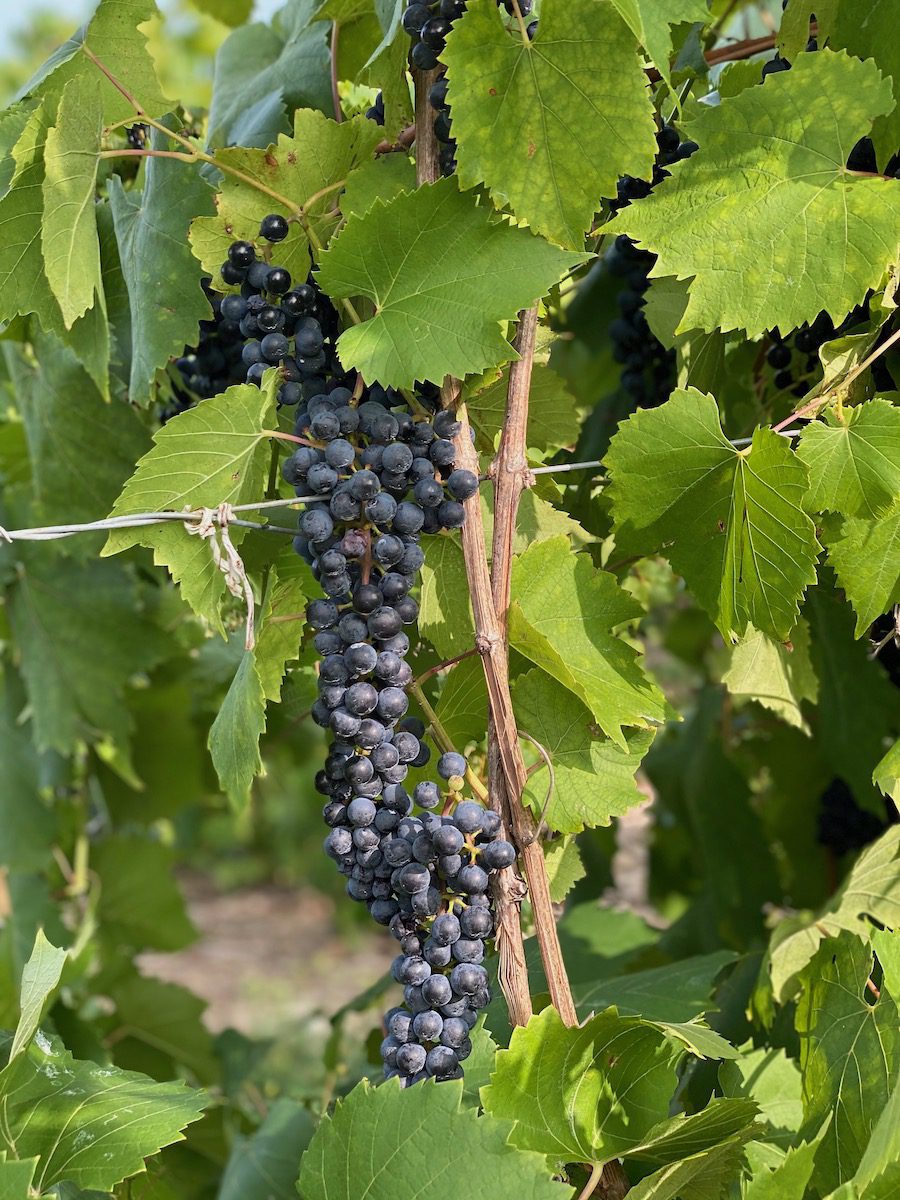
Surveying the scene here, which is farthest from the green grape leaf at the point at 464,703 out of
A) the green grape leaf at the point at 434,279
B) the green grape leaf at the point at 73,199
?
the green grape leaf at the point at 73,199

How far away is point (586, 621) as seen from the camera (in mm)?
1060

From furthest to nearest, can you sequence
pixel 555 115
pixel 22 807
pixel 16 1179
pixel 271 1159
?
pixel 22 807 → pixel 271 1159 → pixel 555 115 → pixel 16 1179

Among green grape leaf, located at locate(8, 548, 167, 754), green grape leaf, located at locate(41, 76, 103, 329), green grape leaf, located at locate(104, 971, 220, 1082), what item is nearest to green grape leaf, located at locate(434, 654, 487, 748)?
green grape leaf, located at locate(41, 76, 103, 329)

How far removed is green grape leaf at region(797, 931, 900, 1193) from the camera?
A: 1.01 m

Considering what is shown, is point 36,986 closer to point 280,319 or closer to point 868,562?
point 280,319

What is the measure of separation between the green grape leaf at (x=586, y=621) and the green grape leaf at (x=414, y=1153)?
0.32 meters

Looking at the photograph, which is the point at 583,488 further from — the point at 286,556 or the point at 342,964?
the point at 342,964

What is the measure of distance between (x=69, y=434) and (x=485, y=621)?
914mm

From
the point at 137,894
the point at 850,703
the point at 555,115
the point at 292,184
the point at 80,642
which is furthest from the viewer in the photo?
the point at 137,894

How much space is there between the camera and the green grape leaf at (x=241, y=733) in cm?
97

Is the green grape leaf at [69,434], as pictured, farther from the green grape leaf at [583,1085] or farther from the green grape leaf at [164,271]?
the green grape leaf at [583,1085]

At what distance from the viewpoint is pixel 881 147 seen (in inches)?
39.4

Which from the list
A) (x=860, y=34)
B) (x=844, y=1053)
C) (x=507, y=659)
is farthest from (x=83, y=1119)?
(x=860, y=34)

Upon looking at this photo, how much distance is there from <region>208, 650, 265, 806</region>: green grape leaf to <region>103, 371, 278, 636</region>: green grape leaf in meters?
0.08
